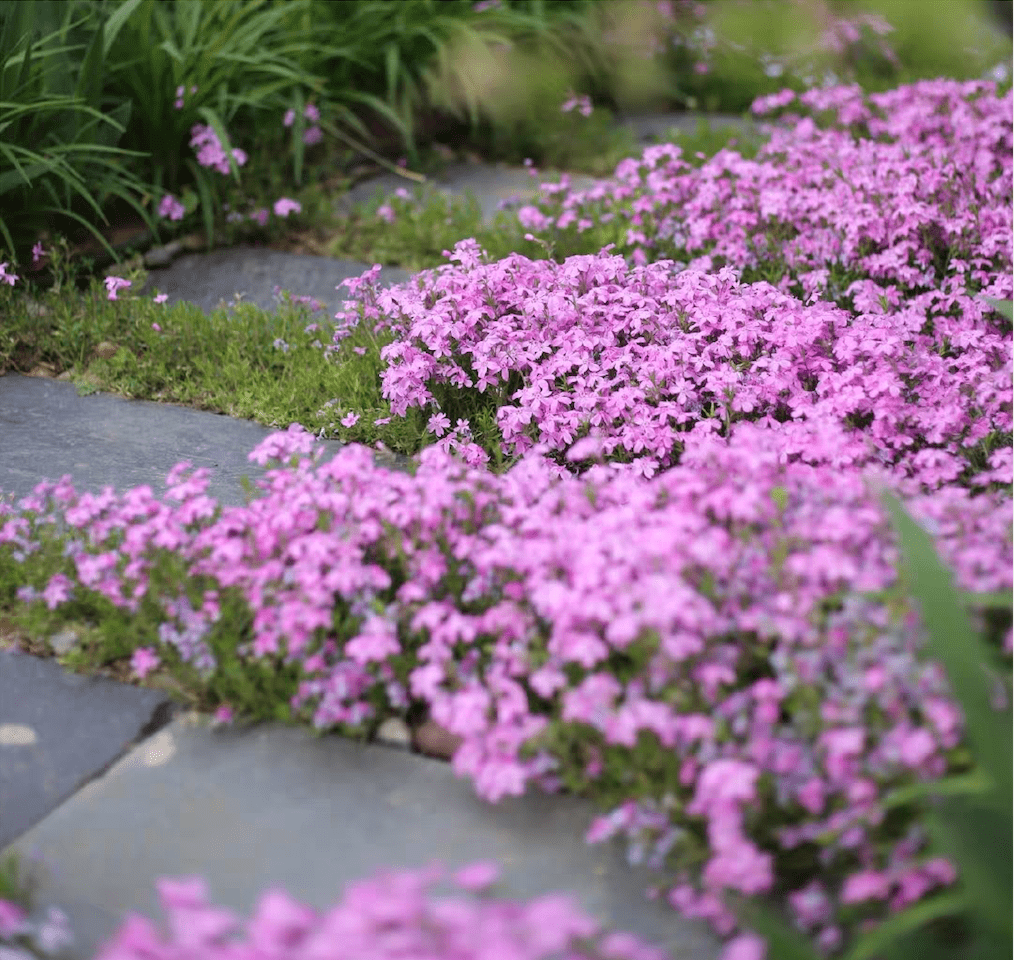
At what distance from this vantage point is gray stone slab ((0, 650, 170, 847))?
2062mm

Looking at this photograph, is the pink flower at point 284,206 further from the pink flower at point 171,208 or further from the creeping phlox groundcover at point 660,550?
the creeping phlox groundcover at point 660,550

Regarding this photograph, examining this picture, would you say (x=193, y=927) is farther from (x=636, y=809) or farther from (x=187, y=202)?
(x=187, y=202)

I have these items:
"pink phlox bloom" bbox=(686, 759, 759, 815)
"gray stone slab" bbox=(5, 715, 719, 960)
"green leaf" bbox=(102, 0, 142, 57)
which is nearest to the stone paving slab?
"green leaf" bbox=(102, 0, 142, 57)

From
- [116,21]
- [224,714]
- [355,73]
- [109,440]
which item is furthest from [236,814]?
[355,73]

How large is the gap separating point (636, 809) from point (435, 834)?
0.37 metres

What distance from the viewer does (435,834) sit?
1.91 meters

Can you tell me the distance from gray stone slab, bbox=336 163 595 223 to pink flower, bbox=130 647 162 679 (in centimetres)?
324

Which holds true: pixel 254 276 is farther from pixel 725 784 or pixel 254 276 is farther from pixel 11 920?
pixel 725 784

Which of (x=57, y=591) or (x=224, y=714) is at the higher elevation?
(x=57, y=591)

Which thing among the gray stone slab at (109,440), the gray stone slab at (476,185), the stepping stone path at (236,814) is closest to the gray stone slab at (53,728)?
the stepping stone path at (236,814)

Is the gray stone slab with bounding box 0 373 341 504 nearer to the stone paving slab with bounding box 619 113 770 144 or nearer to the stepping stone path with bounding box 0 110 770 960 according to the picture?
the stepping stone path with bounding box 0 110 770 960

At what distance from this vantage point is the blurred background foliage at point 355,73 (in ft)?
13.9

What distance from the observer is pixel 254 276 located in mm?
4574

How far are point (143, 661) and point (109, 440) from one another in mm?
1354
